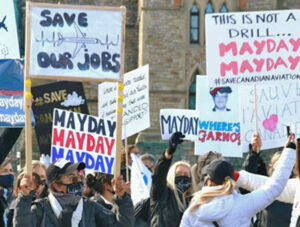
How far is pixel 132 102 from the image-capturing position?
13203 millimetres


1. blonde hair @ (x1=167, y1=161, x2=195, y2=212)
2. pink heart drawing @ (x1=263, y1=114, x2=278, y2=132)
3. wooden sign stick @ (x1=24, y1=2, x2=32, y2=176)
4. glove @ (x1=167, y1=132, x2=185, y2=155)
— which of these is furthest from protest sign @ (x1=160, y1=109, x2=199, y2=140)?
glove @ (x1=167, y1=132, x2=185, y2=155)

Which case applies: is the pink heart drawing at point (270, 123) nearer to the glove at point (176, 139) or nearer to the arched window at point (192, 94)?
the glove at point (176, 139)

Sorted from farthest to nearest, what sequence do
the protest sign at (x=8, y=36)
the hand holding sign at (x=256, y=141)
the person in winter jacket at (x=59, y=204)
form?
the protest sign at (x=8, y=36)
the hand holding sign at (x=256, y=141)
the person in winter jacket at (x=59, y=204)

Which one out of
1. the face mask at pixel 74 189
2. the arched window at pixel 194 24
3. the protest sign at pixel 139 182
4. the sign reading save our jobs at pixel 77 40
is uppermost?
the arched window at pixel 194 24

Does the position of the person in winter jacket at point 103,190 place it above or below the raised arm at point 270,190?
below

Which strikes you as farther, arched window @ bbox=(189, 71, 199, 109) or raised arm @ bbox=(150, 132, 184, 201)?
arched window @ bbox=(189, 71, 199, 109)

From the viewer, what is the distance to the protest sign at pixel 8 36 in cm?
1023

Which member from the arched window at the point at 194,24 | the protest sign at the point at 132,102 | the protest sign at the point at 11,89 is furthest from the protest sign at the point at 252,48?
the arched window at the point at 194,24

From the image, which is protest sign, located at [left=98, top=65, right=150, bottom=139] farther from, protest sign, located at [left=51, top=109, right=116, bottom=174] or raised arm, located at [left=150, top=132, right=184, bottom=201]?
raised arm, located at [left=150, top=132, right=184, bottom=201]

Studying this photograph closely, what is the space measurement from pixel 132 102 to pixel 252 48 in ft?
11.8

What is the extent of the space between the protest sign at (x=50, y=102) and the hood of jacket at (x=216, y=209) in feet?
20.7

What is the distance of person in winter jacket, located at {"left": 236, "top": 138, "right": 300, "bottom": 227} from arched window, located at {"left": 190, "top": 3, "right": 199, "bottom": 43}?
64.2ft

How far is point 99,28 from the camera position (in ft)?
28.3

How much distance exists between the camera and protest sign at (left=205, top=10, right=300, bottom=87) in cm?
976
